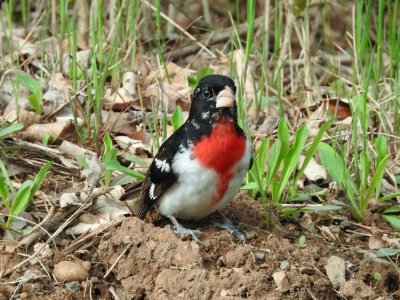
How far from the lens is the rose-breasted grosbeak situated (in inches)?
180

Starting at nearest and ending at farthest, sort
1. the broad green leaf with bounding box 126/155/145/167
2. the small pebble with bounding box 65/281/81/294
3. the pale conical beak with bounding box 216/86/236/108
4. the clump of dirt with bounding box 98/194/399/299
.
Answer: the clump of dirt with bounding box 98/194/399/299
the small pebble with bounding box 65/281/81/294
the pale conical beak with bounding box 216/86/236/108
the broad green leaf with bounding box 126/155/145/167

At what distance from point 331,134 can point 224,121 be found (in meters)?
1.24

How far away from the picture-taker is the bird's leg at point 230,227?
4.79 metres

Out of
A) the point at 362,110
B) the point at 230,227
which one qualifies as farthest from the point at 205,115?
the point at 362,110

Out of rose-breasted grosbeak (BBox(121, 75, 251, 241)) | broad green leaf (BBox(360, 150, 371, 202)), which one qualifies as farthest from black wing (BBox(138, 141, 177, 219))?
broad green leaf (BBox(360, 150, 371, 202))

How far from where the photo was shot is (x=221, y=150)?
15.0 feet

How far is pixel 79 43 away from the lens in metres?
7.60

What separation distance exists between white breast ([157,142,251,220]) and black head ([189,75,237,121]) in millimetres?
229

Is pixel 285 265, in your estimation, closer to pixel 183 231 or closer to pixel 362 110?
pixel 183 231

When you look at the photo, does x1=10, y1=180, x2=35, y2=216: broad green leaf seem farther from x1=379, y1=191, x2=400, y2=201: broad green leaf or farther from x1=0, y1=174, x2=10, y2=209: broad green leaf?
x1=379, y1=191, x2=400, y2=201: broad green leaf

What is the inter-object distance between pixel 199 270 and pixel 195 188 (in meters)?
0.49

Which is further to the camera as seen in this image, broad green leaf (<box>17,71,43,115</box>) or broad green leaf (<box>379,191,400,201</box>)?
broad green leaf (<box>17,71,43,115</box>)

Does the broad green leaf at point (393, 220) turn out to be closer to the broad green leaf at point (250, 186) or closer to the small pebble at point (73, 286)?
the broad green leaf at point (250, 186)

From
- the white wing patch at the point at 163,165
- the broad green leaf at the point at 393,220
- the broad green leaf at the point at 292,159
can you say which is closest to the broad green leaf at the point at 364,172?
the broad green leaf at the point at 393,220
